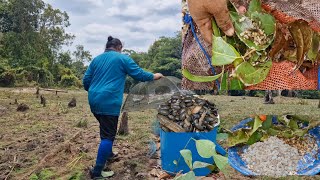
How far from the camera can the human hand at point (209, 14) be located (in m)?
1.43

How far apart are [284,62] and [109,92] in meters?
2.01

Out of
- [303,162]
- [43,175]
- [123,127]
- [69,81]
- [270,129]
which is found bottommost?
[43,175]

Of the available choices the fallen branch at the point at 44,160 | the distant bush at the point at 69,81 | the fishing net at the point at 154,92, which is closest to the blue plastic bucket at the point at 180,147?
the fishing net at the point at 154,92

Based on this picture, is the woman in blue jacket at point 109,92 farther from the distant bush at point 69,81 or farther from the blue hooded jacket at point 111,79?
the distant bush at point 69,81

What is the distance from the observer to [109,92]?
133 inches

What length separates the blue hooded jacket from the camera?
338 centimetres

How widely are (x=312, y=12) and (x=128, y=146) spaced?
11.8ft

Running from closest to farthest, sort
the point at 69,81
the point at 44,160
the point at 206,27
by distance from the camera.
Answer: the point at 206,27 < the point at 44,160 < the point at 69,81

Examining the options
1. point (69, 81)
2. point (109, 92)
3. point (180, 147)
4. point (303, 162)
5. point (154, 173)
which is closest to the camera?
point (303, 162)

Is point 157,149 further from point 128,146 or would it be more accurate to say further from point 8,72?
point 8,72

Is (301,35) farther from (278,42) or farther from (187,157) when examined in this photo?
(187,157)

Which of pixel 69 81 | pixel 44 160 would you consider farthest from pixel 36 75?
pixel 44 160

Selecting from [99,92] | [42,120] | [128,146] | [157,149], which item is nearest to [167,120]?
[99,92]

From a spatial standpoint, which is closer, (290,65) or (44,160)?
(290,65)
